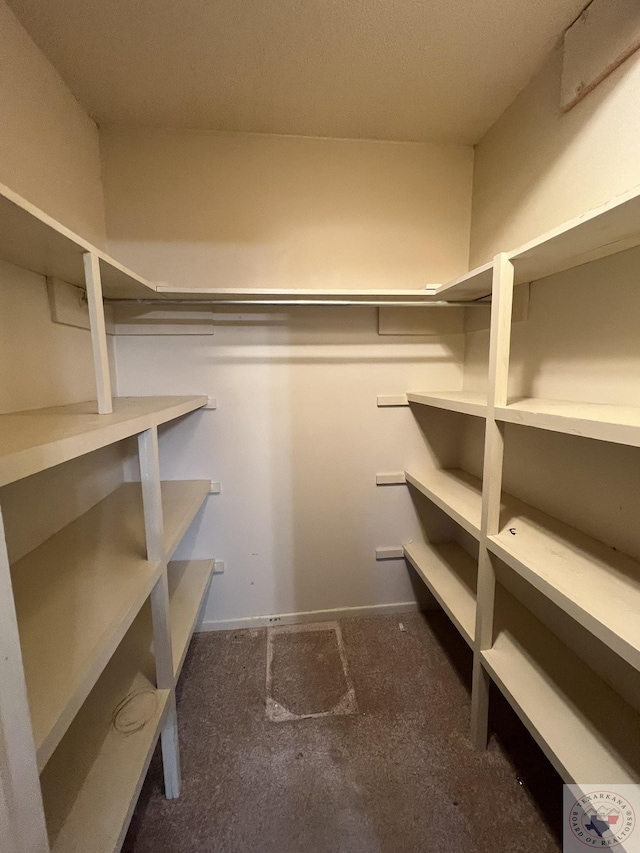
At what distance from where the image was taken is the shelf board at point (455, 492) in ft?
4.09

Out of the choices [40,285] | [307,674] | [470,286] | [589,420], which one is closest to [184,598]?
[307,674]

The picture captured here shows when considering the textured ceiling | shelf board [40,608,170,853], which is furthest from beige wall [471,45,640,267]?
shelf board [40,608,170,853]

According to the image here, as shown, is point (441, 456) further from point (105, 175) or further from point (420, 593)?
point (105, 175)

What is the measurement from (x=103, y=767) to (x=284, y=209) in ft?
6.53

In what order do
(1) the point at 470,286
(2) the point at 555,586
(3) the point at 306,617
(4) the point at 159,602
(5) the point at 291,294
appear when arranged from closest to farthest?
(2) the point at 555,586
(4) the point at 159,602
(1) the point at 470,286
(5) the point at 291,294
(3) the point at 306,617

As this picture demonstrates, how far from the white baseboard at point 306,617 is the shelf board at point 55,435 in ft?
4.25

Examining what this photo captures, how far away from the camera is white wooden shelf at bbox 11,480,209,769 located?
0.61 meters

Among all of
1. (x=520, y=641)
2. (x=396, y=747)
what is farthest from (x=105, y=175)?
(x=396, y=747)

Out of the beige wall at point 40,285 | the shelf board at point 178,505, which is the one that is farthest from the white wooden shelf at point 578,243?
the beige wall at point 40,285

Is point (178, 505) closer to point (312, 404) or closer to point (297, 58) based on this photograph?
point (312, 404)

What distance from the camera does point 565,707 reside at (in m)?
0.94

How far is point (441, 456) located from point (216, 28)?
1.85 meters

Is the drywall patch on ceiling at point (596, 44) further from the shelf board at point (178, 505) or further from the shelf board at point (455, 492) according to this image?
the shelf board at point (178, 505)

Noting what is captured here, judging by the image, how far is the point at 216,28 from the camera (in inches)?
42.3
